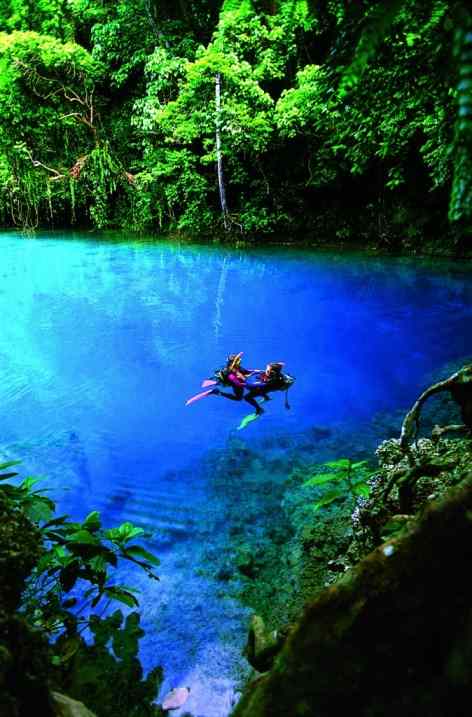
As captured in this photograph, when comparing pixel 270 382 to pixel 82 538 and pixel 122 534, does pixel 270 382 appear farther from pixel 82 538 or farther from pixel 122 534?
pixel 82 538

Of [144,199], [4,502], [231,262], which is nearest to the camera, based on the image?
[4,502]

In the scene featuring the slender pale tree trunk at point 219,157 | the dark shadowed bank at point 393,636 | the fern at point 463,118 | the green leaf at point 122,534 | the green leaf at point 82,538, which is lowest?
the green leaf at point 122,534

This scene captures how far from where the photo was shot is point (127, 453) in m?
5.08

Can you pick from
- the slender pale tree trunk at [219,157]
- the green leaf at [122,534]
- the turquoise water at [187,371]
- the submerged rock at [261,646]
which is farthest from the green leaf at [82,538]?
the slender pale tree trunk at [219,157]

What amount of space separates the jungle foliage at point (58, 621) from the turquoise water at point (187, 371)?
312 millimetres

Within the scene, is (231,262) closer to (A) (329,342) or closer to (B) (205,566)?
Result: (A) (329,342)

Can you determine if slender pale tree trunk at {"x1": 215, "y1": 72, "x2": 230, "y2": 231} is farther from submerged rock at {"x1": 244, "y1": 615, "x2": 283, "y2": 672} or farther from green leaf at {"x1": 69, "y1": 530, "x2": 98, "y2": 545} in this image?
submerged rock at {"x1": 244, "y1": 615, "x2": 283, "y2": 672}

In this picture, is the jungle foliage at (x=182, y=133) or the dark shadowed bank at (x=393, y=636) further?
the jungle foliage at (x=182, y=133)

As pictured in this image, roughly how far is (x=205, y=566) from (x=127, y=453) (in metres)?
2.01

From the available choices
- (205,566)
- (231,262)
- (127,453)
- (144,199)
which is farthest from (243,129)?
(205,566)

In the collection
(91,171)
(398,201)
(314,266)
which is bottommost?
(314,266)

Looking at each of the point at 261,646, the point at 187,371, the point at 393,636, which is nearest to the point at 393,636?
the point at 393,636

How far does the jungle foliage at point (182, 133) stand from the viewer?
1460 cm

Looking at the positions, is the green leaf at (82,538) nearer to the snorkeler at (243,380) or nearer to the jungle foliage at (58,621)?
the jungle foliage at (58,621)
